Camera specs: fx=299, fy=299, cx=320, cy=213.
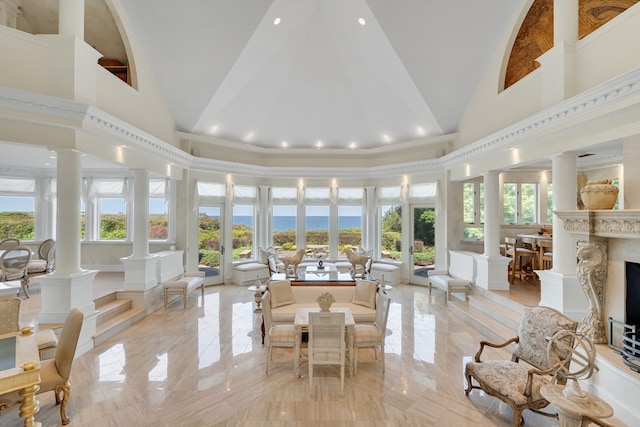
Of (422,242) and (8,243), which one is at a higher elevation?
(8,243)

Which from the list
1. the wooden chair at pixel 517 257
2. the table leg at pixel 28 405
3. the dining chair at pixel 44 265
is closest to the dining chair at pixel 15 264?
the dining chair at pixel 44 265

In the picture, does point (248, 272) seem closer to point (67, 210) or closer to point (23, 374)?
point (67, 210)

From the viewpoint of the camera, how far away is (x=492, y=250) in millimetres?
6219

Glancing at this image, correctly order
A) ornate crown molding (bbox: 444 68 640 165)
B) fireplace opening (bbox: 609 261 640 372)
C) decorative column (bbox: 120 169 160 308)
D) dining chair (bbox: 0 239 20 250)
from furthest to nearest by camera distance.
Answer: dining chair (bbox: 0 239 20 250) < decorative column (bbox: 120 169 160 308) < ornate crown molding (bbox: 444 68 640 165) < fireplace opening (bbox: 609 261 640 372)

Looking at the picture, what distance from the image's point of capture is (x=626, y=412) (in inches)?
108

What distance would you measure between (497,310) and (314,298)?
3.26 metres

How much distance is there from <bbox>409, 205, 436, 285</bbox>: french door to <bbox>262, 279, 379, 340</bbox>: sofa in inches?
160

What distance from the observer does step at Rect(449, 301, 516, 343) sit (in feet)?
15.3

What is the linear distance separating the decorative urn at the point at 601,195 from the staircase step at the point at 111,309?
23.1 feet

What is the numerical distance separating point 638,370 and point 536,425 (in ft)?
3.44

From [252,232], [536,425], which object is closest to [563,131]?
[536,425]

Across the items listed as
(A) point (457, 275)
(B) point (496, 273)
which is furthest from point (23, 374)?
(A) point (457, 275)

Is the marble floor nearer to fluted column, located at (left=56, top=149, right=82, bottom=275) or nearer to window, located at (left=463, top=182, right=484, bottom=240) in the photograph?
fluted column, located at (left=56, top=149, right=82, bottom=275)

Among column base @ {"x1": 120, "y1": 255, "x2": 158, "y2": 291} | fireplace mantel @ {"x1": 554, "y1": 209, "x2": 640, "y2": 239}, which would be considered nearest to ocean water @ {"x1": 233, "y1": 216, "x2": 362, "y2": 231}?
column base @ {"x1": 120, "y1": 255, "x2": 158, "y2": 291}
